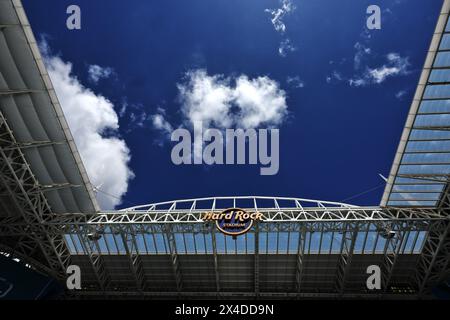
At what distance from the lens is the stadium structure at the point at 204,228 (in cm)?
2648

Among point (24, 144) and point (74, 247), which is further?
point (74, 247)

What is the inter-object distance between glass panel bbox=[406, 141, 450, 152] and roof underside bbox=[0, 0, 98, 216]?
27.3 metres

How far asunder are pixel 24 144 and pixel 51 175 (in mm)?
4024

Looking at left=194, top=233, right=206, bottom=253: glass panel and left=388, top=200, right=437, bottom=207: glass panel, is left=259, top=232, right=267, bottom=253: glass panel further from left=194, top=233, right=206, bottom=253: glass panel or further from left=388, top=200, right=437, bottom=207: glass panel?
left=388, top=200, right=437, bottom=207: glass panel

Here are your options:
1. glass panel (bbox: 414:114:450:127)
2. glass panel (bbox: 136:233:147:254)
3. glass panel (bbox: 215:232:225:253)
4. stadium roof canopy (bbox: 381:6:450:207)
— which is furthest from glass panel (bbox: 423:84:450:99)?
glass panel (bbox: 136:233:147:254)

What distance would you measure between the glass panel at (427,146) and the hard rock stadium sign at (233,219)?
13437mm

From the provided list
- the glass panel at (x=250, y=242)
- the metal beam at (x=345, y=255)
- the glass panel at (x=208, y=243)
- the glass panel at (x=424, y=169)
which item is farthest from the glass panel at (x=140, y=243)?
the glass panel at (x=424, y=169)

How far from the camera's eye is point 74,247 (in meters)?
36.2

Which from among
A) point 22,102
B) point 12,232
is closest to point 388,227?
point 22,102

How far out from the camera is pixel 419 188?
30.8 metres

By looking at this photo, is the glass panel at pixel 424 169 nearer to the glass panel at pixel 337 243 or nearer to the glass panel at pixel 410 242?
the glass panel at pixel 410 242

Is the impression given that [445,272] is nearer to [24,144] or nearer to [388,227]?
[388,227]

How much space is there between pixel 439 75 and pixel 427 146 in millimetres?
6308

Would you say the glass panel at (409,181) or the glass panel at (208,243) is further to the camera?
the glass panel at (208,243)
